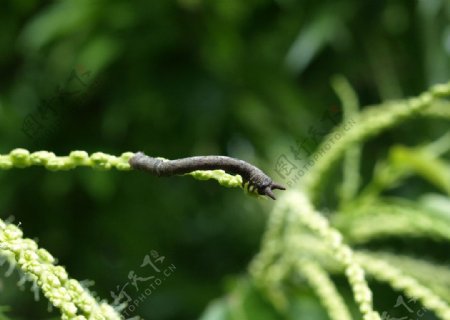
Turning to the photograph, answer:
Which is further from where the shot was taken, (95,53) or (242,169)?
(95,53)

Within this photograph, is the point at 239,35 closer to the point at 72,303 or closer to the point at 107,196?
the point at 107,196

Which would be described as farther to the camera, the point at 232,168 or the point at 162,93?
the point at 162,93

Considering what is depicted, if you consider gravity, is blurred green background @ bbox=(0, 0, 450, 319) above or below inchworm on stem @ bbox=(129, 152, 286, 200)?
above

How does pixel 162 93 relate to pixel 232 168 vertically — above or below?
above

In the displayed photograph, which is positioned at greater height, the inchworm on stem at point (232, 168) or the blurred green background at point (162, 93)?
the blurred green background at point (162, 93)

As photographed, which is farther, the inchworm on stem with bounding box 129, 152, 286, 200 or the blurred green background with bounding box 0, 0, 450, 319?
the blurred green background with bounding box 0, 0, 450, 319

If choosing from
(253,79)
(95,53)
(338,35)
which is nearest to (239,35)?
(253,79)

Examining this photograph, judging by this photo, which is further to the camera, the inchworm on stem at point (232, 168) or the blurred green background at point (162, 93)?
the blurred green background at point (162, 93)

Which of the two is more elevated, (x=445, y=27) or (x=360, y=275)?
(x=445, y=27)
